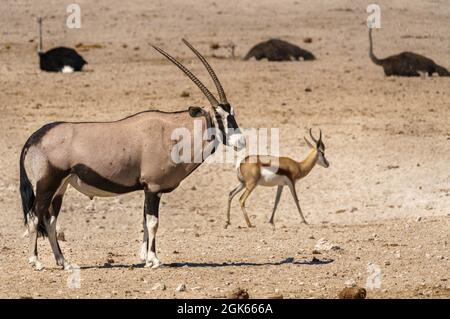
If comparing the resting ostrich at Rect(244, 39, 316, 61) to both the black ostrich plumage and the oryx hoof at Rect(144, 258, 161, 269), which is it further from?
the oryx hoof at Rect(144, 258, 161, 269)

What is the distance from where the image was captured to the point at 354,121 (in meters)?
21.1

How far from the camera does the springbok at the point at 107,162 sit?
11.1 meters

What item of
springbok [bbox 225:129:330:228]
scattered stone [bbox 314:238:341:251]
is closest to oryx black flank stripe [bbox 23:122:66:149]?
scattered stone [bbox 314:238:341:251]

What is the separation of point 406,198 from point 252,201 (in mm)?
2243

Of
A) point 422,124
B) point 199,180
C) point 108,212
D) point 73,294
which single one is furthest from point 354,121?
point 73,294

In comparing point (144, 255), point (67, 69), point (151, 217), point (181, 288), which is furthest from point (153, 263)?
point (67, 69)

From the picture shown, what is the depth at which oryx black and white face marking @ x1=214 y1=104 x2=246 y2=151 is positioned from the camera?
37.1ft

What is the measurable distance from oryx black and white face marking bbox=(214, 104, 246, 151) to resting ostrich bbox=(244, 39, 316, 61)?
56.1 feet

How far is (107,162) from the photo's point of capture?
11.2 meters

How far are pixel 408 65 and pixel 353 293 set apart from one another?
685 inches

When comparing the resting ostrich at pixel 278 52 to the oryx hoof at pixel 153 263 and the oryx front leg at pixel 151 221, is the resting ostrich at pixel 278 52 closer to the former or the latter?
the oryx front leg at pixel 151 221

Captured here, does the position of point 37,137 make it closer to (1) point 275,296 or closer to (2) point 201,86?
(2) point 201,86

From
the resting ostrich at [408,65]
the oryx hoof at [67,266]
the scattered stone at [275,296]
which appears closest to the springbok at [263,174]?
the oryx hoof at [67,266]

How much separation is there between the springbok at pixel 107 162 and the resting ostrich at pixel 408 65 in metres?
15.1
